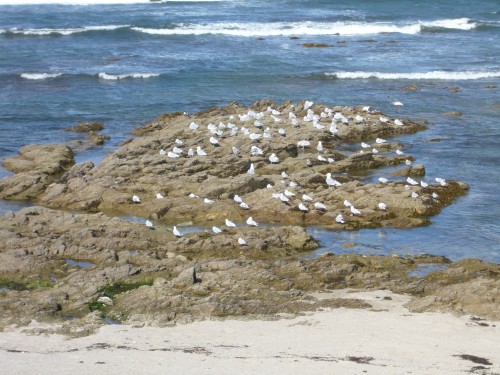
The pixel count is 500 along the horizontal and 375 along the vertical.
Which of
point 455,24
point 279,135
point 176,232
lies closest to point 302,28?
point 455,24

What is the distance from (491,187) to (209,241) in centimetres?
947

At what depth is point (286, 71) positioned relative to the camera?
4397 centimetres

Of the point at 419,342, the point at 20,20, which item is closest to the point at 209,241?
the point at 419,342

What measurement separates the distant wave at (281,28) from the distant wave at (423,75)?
1327 cm

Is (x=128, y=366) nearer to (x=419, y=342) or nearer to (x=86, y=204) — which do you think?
(x=419, y=342)

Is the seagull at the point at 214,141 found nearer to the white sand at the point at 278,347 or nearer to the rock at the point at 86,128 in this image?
the rock at the point at 86,128

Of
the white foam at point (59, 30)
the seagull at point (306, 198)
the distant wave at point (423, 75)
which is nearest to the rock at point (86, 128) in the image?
the seagull at point (306, 198)

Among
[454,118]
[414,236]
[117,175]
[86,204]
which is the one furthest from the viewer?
[454,118]

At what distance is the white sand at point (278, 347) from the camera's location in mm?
15070

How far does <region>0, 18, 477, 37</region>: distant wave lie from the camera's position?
5609 cm

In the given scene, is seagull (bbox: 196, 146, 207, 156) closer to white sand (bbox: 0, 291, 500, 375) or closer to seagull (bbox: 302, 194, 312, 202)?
seagull (bbox: 302, 194, 312, 202)

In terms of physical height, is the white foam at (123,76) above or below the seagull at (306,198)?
below

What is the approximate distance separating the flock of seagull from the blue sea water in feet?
3.83

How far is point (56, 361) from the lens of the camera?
1542 centimetres
